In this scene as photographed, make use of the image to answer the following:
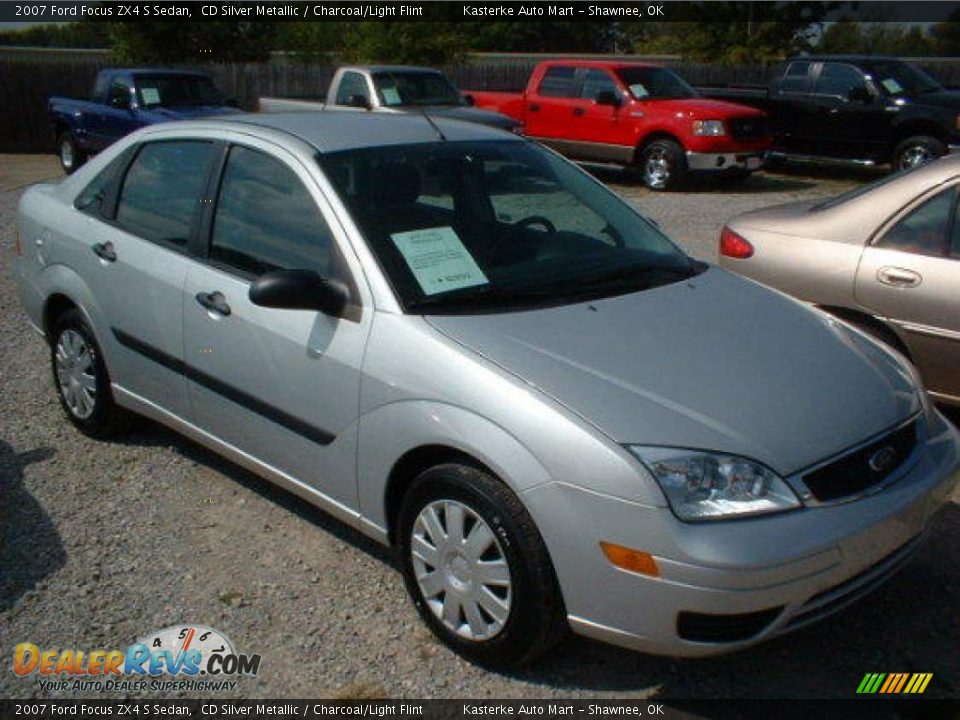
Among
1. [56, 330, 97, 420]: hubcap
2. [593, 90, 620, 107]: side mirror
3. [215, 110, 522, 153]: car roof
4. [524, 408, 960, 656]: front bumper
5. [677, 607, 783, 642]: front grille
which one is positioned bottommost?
[56, 330, 97, 420]: hubcap

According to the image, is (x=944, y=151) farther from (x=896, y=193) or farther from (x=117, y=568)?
(x=117, y=568)

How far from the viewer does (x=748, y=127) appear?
14.5m

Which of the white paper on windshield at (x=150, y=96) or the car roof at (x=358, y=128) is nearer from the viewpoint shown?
the car roof at (x=358, y=128)

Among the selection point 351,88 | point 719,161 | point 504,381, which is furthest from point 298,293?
point 351,88

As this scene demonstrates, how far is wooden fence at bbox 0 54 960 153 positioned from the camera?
21656 millimetres

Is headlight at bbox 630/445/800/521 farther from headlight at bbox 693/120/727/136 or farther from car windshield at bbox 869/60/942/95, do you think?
car windshield at bbox 869/60/942/95

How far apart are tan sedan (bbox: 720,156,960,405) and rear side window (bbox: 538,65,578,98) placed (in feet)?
→ 34.9

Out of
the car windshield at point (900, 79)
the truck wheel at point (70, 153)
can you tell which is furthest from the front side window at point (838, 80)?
the truck wheel at point (70, 153)

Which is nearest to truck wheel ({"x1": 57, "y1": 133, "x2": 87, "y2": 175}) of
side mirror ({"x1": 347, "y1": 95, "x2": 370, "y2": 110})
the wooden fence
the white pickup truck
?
the white pickup truck

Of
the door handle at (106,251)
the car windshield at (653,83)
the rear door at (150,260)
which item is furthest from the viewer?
the car windshield at (653,83)

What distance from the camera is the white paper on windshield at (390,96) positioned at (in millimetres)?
14422

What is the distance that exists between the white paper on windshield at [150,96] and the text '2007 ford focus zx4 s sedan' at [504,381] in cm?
1050

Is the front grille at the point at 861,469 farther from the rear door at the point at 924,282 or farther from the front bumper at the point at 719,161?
the front bumper at the point at 719,161

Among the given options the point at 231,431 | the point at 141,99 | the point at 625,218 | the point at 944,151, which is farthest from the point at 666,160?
the point at 231,431
